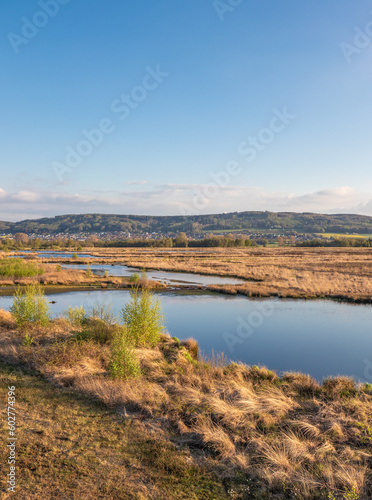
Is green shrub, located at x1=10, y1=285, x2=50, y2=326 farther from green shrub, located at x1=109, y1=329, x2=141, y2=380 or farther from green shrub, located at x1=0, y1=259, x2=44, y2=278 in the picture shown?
green shrub, located at x1=0, y1=259, x2=44, y2=278

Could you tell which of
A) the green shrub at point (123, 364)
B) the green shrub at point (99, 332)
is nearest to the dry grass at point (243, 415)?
the green shrub at point (123, 364)

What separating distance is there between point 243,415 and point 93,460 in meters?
4.08

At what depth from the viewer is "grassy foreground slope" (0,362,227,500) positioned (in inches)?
217

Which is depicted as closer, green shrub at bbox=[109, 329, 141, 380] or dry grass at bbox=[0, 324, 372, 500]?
dry grass at bbox=[0, 324, 372, 500]

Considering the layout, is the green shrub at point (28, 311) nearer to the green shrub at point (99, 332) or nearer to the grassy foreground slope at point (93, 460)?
the green shrub at point (99, 332)

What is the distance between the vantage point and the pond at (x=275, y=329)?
17141mm

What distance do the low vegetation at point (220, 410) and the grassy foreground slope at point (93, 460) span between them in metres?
0.08

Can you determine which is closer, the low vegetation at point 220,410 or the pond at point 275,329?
the low vegetation at point 220,410

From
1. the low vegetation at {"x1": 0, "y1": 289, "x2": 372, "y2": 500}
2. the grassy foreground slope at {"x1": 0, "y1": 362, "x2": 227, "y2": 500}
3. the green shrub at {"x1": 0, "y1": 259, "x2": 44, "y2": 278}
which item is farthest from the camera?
the green shrub at {"x1": 0, "y1": 259, "x2": 44, "y2": 278}

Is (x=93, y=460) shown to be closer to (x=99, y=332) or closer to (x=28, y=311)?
(x=99, y=332)

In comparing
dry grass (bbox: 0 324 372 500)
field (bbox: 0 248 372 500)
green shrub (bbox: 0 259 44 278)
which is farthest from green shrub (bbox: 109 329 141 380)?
green shrub (bbox: 0 259 44 278)

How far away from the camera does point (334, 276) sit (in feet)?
158

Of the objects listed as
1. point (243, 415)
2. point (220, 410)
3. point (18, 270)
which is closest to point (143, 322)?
point (220, 410)

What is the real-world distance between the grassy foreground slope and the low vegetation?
0.08m
